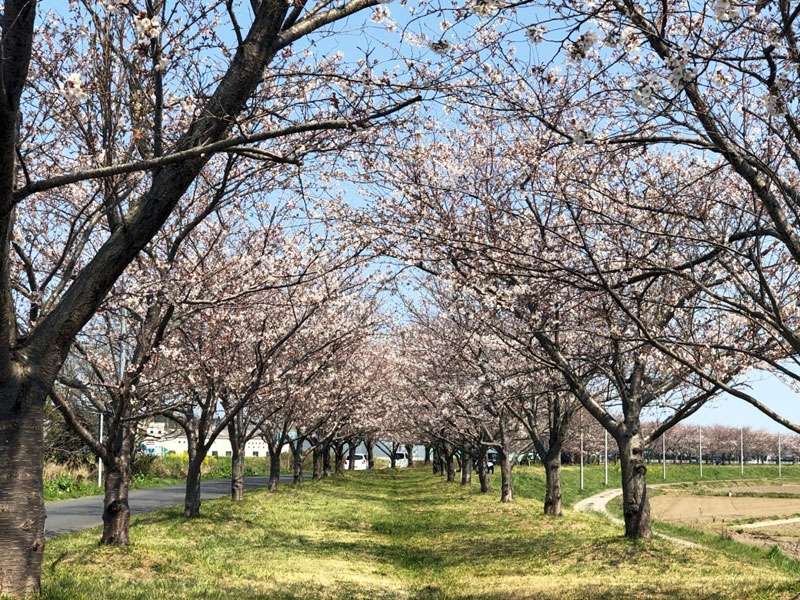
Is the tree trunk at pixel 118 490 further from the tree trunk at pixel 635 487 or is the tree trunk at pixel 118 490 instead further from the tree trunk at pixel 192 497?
the tree trunk at pixel 635 487

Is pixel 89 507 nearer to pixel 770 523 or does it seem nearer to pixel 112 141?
pixel 112 141

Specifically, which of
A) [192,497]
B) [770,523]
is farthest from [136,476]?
[770,523]

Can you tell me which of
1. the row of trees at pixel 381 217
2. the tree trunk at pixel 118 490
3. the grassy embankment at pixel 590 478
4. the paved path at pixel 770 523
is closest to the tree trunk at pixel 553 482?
the row of trees at pixel 381 217

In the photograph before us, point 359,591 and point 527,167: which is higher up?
point 527,167

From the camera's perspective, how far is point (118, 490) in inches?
469

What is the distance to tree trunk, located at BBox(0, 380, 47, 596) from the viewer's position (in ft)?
20.5

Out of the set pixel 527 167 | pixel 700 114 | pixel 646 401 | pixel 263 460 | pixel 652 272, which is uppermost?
pixel 527 167

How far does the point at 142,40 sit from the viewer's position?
5480 mm

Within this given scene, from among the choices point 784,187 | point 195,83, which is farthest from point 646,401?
point 195,83

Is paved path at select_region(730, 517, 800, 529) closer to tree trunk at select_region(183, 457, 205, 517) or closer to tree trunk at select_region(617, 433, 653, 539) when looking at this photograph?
tree trunk at select_region(617, 433, 653, 539)

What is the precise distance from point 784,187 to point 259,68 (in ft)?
14.2

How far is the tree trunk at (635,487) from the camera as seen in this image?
14.4 m

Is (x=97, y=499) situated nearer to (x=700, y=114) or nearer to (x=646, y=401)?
(x=646, y=401)

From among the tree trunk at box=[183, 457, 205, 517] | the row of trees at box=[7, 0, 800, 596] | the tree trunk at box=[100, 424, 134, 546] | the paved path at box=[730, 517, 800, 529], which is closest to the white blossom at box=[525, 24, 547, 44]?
the row of trees at box=[7, 0, 800, 596]
